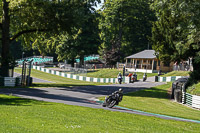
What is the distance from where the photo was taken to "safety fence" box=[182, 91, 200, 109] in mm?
21844

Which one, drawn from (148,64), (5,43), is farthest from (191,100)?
(148,64)

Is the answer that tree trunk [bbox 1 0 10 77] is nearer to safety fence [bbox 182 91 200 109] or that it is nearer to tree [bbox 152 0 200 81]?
tree [bbox 152 0 200 81]

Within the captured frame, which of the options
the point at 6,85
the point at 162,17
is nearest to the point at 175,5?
the point at 162,17

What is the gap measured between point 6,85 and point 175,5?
712 inches

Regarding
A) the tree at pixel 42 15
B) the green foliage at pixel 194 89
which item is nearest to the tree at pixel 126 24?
the tree at pixel 42 15

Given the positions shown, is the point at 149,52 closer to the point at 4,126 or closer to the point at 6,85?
the point at 6,85

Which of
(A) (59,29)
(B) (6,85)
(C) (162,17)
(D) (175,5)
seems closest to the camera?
(D) (175,5)

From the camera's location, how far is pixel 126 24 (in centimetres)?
7075

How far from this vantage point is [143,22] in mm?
72125

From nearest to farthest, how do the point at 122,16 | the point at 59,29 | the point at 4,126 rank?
the point at 4,126
the point at 59,29
the point at 122,16

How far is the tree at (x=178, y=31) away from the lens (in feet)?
72.7

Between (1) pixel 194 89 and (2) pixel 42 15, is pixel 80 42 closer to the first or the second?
(2) pixel 42 15

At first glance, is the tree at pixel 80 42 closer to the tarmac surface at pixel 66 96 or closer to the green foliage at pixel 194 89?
the tarmac surface at pixel 66 96

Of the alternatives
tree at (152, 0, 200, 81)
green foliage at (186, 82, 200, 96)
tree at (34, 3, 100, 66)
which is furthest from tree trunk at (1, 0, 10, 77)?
tree at (34, 3, 100, 66)
